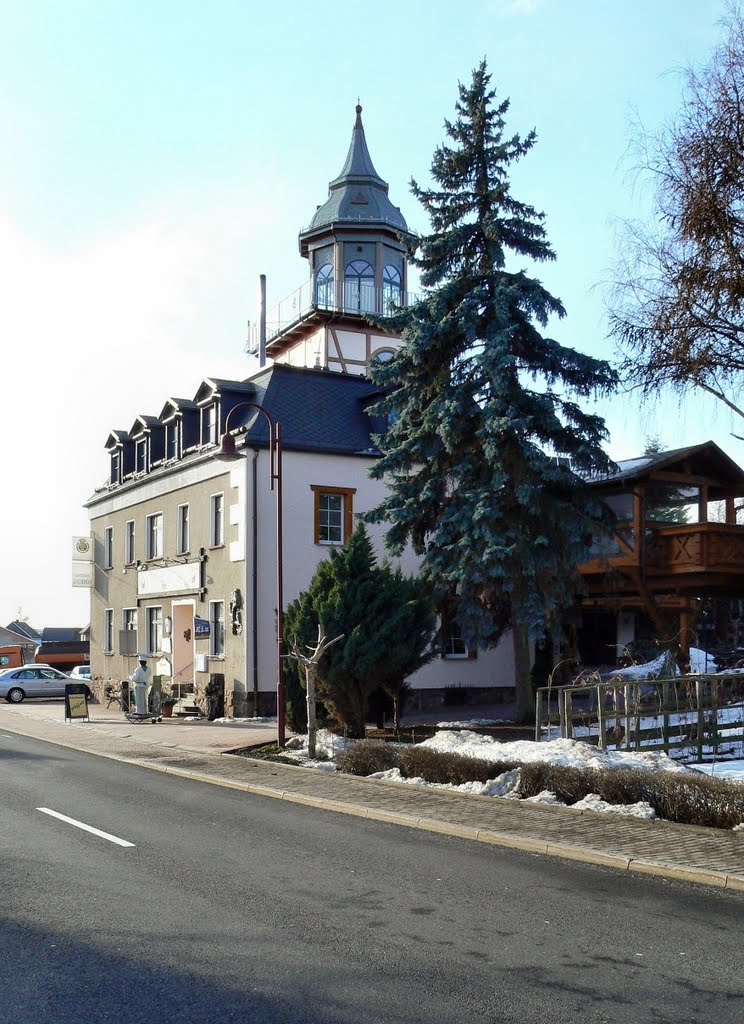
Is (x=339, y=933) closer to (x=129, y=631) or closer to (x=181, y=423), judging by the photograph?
(x=181, y=423)

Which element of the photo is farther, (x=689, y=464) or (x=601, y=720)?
(x=689, y=464)

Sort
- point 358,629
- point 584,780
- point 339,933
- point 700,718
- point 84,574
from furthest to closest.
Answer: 1. point 84,574
2. point 358,629
3. point 700,718
4. point 584,780
5. point 339,933

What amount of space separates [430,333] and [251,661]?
10622 mm

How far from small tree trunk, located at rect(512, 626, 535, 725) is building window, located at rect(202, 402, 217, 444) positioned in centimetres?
1238

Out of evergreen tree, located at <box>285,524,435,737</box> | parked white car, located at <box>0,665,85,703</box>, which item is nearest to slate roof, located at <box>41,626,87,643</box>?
parked white car, located at <box>0,665,85,703</box>

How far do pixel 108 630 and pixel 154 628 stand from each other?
4619mm

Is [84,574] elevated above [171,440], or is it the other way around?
[171,440]

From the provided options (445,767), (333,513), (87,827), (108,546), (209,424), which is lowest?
(87,827)

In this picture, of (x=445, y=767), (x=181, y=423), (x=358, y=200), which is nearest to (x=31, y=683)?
(x=181, y=423)

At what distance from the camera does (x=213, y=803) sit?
43.9ft

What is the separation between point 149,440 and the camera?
3575cm

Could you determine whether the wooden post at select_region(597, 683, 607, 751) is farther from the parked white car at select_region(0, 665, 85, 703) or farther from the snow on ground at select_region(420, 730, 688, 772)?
the parked white car at select_region(0, 665, 85, 703)

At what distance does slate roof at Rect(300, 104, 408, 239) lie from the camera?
38.9m

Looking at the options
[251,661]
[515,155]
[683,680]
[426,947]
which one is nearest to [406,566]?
[251,661]
